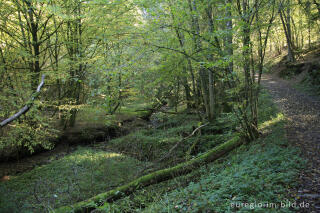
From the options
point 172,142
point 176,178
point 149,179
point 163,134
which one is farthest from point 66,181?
point 163,134

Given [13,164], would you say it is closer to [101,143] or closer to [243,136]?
[101,143]

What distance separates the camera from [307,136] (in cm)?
553

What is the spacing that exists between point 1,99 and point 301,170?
810 cm

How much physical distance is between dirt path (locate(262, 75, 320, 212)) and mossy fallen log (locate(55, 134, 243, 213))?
1754mm

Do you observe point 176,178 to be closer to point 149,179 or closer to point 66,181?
point 149,179

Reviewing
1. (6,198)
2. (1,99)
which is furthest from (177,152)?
(1,99)

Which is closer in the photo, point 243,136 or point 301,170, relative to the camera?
point 301,170

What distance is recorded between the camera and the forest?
12.7ft

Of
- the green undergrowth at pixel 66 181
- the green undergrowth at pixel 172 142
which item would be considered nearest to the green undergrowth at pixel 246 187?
the green undergrowth at pixel 66 181

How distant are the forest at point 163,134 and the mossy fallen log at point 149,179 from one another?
3cm

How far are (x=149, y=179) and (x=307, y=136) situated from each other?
4.63 meters

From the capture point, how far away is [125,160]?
7969 mm

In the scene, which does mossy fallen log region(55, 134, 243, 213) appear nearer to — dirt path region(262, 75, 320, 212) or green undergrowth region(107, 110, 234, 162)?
green undergrowth region(107, 110, 234, 162)

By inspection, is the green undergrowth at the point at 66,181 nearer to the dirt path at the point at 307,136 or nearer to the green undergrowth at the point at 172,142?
the green undergrowth at the point at 172,142
